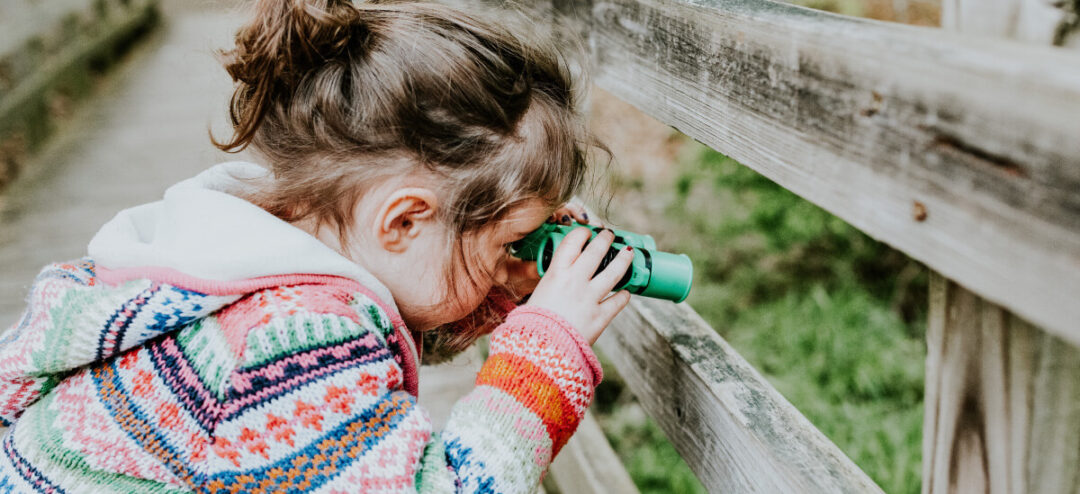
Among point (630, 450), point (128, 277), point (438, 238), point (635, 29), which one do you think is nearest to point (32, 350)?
point (128, 277)

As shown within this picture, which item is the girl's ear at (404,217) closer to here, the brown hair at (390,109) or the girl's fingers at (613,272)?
the brown hair at (390,109)

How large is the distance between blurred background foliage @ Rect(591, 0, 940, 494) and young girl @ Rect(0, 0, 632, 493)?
70 cm

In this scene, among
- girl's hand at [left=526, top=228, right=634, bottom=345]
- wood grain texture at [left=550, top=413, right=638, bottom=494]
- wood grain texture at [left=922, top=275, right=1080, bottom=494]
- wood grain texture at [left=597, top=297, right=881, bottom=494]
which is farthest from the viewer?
wood grain texture at [left=550, top=413, right=638, bottom=494]

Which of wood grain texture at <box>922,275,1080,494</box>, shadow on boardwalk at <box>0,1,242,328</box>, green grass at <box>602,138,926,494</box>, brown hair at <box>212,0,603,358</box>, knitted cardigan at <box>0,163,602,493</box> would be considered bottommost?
green grass at <box>602,138,926,494</box>

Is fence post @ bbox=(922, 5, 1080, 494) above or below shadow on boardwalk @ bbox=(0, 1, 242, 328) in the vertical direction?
above

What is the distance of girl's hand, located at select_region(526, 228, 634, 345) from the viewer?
123 cm

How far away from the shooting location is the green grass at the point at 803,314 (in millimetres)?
2332

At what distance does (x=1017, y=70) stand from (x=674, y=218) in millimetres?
3140

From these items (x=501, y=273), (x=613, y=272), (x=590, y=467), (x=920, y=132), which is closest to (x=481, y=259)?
(x=501, y=273)

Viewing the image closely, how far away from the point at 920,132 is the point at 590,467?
61.1 inches

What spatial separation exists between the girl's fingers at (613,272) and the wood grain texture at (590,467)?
91 centimetres

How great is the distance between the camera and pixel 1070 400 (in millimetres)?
647

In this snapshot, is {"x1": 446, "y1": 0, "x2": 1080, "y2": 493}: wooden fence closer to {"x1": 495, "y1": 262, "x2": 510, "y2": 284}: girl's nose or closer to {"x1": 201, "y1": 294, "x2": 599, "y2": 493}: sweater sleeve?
{"x1": 201, "y1": 294, "x2": 599, "y2": 493}: sweater sleeve

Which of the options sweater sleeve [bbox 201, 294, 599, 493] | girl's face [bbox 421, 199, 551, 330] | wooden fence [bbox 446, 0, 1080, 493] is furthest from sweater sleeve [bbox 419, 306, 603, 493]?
wooden fence [bbox 446, 0, 1080, 493]
